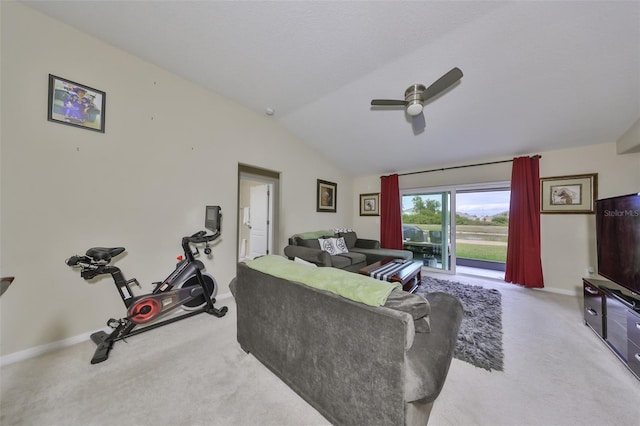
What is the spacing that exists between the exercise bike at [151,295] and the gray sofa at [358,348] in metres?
1.28

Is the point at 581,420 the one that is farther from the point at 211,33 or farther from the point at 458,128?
the point at 211,33

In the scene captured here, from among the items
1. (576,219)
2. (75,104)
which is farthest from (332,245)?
(576,219)

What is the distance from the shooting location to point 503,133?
10.5 ft

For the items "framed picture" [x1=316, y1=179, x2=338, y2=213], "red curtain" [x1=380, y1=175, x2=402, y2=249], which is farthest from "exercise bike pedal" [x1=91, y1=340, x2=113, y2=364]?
"red curtain" [x1=380, y1=175, x2=402, y2=249]

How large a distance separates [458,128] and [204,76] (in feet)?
11.9

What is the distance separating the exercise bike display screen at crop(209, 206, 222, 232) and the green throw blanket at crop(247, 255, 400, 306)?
1282mm

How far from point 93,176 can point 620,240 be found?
502 cm

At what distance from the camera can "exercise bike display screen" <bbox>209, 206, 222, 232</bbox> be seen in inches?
102

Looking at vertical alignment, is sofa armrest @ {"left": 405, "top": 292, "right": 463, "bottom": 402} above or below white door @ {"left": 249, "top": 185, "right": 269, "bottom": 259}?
below

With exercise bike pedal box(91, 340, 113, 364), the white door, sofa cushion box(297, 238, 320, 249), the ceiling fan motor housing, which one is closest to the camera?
exercise bike pedal box(91, 340, 113, 364)

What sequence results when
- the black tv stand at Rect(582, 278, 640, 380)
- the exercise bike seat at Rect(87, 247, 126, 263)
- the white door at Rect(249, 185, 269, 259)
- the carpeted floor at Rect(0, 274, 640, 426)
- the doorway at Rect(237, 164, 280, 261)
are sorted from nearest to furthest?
1. the carpeted floor at Rect(0, 274, 640, 426)
2. the black tv stand at Rect(582, 278, 640, 380)
3. the exercise bike seat at Rect(87, 247, 126, 263)
4. the doorway at Rect(237, 164, 280, 261)
5. the white door at Rect(249, 185, 269, 259)

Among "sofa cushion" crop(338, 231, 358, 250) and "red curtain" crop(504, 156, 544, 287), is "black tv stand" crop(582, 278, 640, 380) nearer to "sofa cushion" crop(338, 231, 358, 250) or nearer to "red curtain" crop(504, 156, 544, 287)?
"red curtain" crop(504, 156, 544, 287)

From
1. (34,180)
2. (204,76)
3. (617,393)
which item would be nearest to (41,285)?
(34,180)

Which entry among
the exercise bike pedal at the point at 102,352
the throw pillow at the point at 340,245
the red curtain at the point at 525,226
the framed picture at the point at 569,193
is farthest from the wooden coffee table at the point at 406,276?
the exercise bike pedal at the point at 102,352
